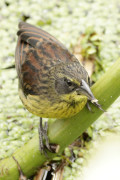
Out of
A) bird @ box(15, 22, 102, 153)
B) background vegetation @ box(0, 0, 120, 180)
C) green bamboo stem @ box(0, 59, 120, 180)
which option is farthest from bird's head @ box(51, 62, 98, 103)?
background vegetation @ box(0, 0, 120, 180)

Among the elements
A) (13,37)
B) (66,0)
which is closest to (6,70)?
(13,37)

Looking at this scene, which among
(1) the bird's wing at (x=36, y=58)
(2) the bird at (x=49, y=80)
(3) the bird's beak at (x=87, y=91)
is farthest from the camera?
(1) the bird's wing at (x=36, y=58)

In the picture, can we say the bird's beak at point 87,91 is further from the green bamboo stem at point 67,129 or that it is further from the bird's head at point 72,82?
the green bamboo stem at point 67,129

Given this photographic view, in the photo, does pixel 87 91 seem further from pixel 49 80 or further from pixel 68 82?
pixel 49 80

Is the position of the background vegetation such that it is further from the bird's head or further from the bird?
the bird's head

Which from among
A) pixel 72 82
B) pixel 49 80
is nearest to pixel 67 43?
pixel 49 80

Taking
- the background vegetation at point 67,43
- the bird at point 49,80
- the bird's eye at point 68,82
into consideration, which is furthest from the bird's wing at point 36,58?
the background vegetation at point 67,43

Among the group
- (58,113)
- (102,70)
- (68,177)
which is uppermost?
(102,70)

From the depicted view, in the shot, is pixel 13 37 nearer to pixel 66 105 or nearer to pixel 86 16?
pixel 86 16
